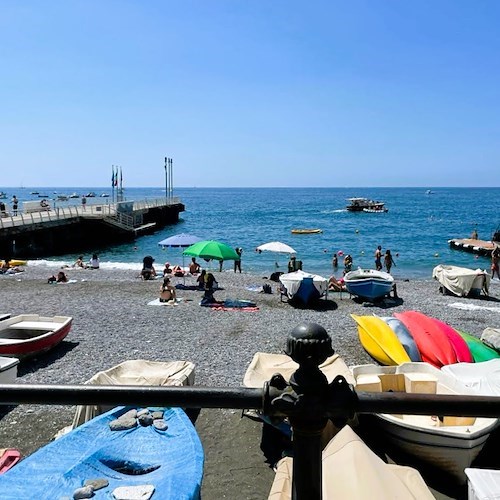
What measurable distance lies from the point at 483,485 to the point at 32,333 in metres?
12.0

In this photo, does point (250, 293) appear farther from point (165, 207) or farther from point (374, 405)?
point (165, 207)

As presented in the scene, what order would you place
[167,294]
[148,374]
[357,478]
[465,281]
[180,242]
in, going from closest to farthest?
[357,478] → [148,374] → [167,294] → [465,281] → [180,242]

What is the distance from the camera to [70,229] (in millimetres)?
43719

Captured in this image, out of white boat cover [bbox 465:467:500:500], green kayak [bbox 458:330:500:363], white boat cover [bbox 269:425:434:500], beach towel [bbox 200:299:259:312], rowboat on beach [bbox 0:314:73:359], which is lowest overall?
beach towel [bbox 200:299:259:312]

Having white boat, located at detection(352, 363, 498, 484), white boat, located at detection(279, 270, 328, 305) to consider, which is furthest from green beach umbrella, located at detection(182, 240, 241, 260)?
white boat, located at detection(352, 363, 498, 484)

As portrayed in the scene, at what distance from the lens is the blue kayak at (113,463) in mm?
5594

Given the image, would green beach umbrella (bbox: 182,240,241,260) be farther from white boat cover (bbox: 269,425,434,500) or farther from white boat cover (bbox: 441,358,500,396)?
white boat cover (bbox: 269,425,434,500)

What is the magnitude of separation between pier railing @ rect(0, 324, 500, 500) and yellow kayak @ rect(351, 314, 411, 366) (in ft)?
34.9

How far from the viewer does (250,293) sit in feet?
72.0

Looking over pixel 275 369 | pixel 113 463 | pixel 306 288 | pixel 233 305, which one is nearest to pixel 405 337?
pixel 275 369

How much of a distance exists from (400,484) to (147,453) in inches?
129

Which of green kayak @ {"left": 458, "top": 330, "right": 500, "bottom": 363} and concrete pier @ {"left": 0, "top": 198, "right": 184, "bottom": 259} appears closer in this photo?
green kayak @ {"left": 458, "top": 330, "right": 500, "bottom": 363}

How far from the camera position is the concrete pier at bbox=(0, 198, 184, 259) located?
120 feet

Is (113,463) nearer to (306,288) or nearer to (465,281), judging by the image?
(306,288)
